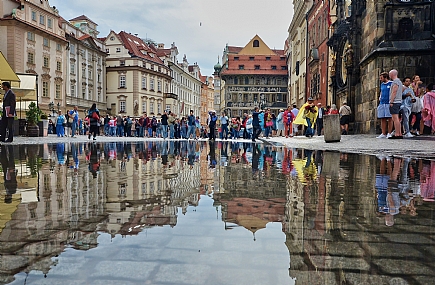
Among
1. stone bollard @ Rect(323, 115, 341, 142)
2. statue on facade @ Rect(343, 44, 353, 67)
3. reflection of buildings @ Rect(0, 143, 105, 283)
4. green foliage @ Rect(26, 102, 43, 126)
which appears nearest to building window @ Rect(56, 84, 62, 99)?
green foliage @ Rect(26, 102, 43, 126)

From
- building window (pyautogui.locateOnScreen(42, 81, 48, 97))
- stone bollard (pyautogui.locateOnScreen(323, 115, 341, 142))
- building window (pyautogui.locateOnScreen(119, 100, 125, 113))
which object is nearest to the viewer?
stone bollard (pyautogui.locateOnScreen(323, 115, 341, 142))

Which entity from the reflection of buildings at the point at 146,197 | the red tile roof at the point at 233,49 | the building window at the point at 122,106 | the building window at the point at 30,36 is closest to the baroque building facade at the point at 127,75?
the building window at the point at 122,106

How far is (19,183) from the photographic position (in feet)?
15.6

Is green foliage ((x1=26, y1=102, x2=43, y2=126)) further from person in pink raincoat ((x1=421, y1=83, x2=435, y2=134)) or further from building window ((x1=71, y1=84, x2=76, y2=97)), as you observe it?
building window ((x1=71, y1=84, x2=76, y2=97))

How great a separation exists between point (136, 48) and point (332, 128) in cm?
6513

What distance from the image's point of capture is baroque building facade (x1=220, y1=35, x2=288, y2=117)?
274 feet

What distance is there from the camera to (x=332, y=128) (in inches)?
530

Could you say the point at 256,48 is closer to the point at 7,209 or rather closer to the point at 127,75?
the point at 127,75

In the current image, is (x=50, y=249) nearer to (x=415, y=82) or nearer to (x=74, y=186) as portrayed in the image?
(x=74, y=186)

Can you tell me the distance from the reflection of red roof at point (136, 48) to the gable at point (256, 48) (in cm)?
1905

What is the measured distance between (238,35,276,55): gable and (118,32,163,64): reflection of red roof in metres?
19.1

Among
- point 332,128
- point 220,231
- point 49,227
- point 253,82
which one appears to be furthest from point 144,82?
point 220,231

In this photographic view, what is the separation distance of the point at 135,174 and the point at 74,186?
51.1 inches

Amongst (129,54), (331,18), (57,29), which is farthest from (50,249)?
(129,54)
